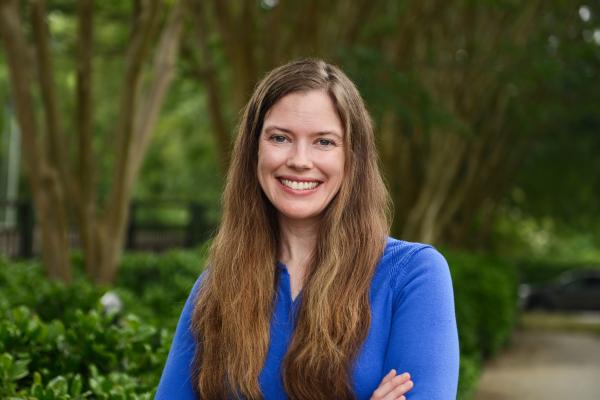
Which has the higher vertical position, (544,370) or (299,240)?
(299,240)

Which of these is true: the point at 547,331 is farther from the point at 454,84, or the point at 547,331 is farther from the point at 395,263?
the point at 395,263

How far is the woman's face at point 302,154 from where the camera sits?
2.67 meters

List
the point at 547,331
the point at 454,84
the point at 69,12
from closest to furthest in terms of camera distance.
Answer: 1. the point at 69,12
2. the point at 454,84
3. the point at 547,331

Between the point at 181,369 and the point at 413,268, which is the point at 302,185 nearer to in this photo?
the point at 413,268

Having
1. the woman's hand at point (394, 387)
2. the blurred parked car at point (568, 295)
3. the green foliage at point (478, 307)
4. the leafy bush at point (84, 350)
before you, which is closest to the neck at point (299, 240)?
the woman's hand at point (394, 387)

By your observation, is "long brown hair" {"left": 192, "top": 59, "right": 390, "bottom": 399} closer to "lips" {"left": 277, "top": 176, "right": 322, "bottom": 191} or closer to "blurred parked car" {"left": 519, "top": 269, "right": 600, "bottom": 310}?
"lips" {"left": 277, "top": 176, "right": 322, "bottom": 191}

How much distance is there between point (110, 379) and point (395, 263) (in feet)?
5.03

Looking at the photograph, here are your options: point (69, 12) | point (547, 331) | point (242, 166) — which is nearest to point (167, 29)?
point (69, 12)

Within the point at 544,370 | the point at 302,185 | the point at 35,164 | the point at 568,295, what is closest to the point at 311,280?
the point at 302,185

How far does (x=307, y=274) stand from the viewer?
2742 mm

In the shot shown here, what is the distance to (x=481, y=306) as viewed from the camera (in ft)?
53.6

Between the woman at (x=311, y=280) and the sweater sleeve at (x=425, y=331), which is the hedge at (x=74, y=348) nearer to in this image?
the woman at (x=311, y=280)

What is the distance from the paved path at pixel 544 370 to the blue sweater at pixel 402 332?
11.5 meters

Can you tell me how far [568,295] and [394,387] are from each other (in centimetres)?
3391
